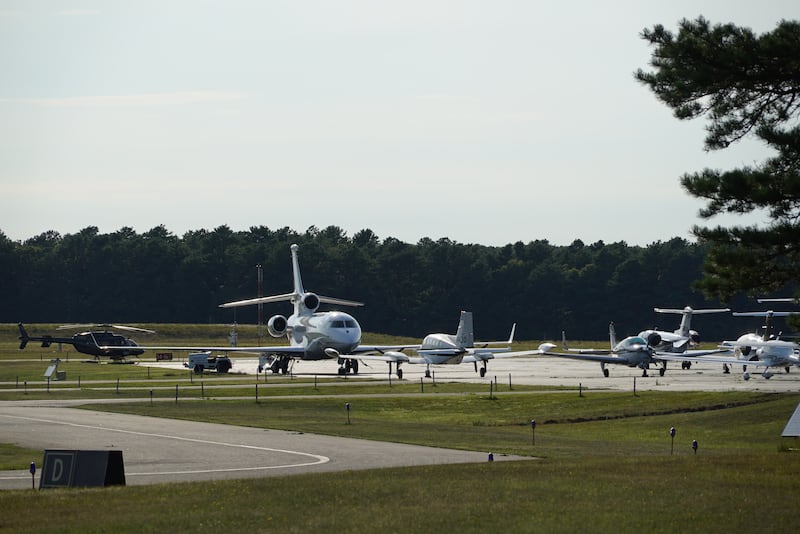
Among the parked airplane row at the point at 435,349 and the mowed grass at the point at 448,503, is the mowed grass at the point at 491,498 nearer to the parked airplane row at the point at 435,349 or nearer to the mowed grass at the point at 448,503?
the mowed grass at the point at 448,503

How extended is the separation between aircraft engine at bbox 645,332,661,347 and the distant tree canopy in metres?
57.5

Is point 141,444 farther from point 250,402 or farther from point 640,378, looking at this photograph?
point 640,378

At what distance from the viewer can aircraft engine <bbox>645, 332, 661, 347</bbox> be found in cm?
8994

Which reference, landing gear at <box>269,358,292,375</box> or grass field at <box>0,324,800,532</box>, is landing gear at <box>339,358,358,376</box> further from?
grass field at <box>0,324,800,532</box>

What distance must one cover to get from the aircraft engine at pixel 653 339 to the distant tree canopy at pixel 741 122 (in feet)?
189

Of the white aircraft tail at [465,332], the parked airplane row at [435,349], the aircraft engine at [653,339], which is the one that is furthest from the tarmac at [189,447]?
the aircraft engine at [653,339]

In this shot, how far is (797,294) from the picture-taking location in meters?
33.8

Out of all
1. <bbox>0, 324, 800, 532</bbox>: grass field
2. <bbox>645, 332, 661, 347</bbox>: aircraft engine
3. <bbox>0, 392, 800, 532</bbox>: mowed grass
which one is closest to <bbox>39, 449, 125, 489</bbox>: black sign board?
<bbox>0, 392, 800, 532</bbox>: mowed grass

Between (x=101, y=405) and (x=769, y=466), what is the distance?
34.4 metres

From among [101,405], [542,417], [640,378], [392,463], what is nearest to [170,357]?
[640,378]

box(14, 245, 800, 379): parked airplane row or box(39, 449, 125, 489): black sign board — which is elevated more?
box(14, 245, 800, 379): parked airplane row

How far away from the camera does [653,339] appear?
89.9 metres

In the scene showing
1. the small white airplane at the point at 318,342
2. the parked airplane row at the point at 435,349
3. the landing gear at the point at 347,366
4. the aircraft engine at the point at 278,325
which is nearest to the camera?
the parked airplane row at the point at 435,349

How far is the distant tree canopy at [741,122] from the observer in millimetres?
30781
